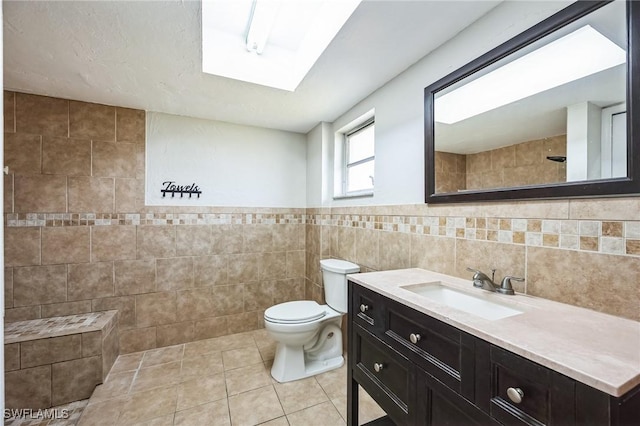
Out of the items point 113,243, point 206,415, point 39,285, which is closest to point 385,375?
point 206,415

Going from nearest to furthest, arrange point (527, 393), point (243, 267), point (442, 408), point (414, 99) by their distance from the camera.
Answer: point (527, 393) < point (442, 408) < point (414, 99) < point (243, 267)

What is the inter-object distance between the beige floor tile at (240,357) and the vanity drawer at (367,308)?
4.25 feet

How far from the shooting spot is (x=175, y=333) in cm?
246

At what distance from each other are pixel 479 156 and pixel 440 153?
206 millimetres

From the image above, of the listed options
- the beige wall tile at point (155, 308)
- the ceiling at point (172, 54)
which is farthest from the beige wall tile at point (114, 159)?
the beige wall tile at point (155, 308)

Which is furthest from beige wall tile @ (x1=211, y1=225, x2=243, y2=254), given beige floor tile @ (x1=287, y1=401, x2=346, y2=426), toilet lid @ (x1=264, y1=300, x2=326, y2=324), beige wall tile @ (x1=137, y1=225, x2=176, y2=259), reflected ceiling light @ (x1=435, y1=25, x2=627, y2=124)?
reflected ceiling light @ (x1=435, y1=25, x2=627, y2=124)

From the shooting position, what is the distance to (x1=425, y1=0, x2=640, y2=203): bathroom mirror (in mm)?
844

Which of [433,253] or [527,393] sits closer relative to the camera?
[527,393]

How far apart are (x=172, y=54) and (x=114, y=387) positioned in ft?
7.46

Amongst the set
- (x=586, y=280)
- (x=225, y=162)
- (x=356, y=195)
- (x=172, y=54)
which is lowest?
(x=586, y=280)

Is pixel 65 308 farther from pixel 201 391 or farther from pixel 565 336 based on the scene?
pixel 565 336

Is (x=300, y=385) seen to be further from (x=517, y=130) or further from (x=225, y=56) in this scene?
(x=225, y=56)

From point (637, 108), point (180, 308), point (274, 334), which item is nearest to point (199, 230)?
point (180, 308)

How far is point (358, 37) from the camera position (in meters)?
1.39
